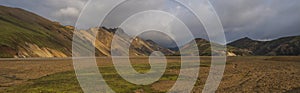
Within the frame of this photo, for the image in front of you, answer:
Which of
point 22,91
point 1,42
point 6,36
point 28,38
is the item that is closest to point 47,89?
point 22,91

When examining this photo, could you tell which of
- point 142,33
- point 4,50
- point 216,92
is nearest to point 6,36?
point 4,50

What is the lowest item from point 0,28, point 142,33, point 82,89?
point 82,89

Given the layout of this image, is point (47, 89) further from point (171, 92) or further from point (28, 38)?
point (28, 38)

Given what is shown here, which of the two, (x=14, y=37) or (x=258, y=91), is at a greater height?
(x=14, y=37)

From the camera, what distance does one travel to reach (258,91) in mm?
32000

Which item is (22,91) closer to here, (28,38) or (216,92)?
(216,92)

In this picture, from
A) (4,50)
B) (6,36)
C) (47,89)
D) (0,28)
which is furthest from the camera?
(0,28)

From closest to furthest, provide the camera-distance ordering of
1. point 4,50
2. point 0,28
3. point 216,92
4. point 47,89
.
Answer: point 216,92 < point 47,89 < point 4,50 < point 0,28

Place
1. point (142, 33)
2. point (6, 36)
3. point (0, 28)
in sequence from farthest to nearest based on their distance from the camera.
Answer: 1. point (0, 28)
2. point (6, 36)
3. point (142, 33)

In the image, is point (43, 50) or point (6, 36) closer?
point (6, 36)

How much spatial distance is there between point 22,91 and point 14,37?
512 ft

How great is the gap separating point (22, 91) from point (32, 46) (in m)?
157

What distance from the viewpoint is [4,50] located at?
14375cm

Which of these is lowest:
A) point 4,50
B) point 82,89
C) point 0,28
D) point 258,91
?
point 258,91
